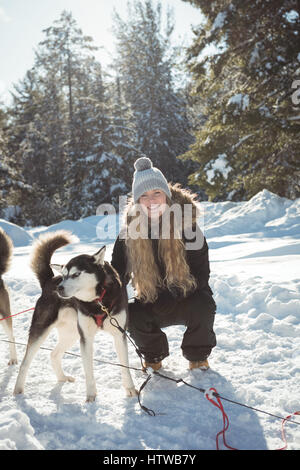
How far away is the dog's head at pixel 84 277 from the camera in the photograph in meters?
2.50

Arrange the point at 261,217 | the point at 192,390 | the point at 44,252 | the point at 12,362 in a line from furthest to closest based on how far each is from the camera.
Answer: the point at 261,217 < the point at 12,362 < the point at 44,252 < the point at 192,390

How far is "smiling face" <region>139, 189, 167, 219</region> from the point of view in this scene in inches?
122

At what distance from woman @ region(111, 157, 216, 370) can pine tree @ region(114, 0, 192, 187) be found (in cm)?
1975

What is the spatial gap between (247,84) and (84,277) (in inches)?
318

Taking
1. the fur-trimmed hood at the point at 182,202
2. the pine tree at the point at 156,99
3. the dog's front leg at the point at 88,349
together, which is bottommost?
the dog's front leg at the point at 88,349

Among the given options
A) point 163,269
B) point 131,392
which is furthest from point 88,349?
point 163,269

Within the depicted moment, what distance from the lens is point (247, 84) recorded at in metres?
8.87

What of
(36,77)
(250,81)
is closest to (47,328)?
(250,81)

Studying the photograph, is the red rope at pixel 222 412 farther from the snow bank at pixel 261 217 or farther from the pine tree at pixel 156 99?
the pine tree at pixel 156 99

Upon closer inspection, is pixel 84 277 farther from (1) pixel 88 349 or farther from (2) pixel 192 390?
(2) pixel 192 390

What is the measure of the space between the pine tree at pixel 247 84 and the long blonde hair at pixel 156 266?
6.30m

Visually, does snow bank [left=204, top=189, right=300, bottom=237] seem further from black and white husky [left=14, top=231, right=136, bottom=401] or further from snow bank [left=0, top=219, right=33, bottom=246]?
black and white husky [left=14, top=231, right=136, bottom=401]

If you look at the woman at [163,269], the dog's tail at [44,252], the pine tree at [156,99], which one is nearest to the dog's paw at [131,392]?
the woman at [163,269]

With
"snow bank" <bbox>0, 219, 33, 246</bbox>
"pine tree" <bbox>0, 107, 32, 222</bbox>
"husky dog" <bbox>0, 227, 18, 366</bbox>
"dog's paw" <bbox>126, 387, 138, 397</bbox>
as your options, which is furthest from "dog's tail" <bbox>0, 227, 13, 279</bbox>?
"pine tree" <bbox>0, 107, 32, 222</bbox>
